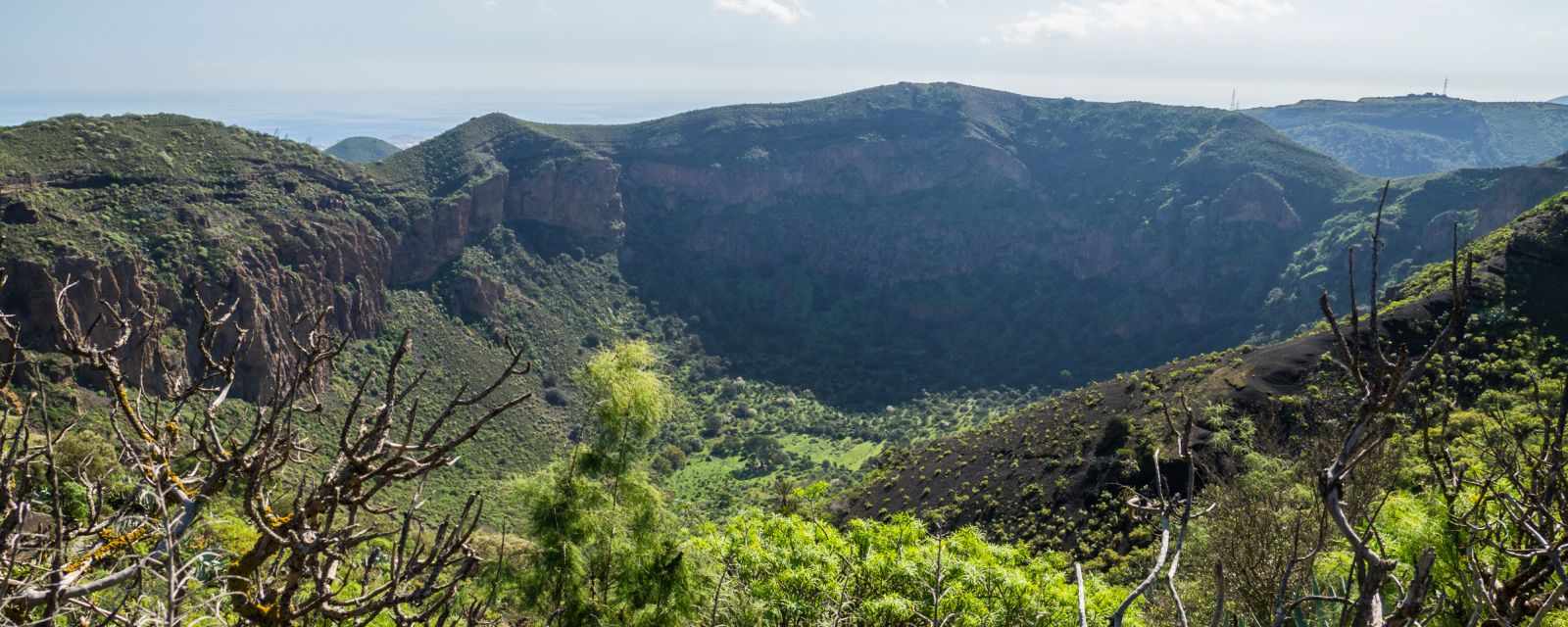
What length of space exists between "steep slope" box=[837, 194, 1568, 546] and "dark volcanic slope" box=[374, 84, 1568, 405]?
1881 inches

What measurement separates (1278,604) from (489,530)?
37391 millimetres

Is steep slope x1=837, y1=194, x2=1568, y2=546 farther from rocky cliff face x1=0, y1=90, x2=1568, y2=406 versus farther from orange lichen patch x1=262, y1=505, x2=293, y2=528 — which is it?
rocky cliff face x1=0, y1=90, x2=1568, y2=406

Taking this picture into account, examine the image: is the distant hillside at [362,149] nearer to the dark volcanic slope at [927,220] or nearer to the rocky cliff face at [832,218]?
the rocky cliff face at [832,218]

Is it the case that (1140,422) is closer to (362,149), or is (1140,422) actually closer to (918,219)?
(918,219)

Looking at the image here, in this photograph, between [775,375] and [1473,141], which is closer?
[775,375]

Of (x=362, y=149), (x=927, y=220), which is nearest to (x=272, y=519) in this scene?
(x=927, y=220)

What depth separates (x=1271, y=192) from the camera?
330 ft

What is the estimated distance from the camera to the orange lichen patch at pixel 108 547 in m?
3.88

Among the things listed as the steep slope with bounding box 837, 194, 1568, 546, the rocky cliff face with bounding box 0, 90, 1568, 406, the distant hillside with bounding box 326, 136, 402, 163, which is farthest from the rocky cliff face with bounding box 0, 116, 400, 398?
the distant hillside with bounding box 326, 136, 402, 163

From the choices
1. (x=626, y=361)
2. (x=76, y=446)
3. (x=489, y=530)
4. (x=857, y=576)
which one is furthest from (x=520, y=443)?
(x=857, y=576)

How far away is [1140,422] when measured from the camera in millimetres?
31969

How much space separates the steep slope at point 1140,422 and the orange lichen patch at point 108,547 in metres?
26.2

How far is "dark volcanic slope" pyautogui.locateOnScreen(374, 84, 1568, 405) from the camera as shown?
93.1 meters

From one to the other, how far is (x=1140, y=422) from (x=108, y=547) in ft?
106
